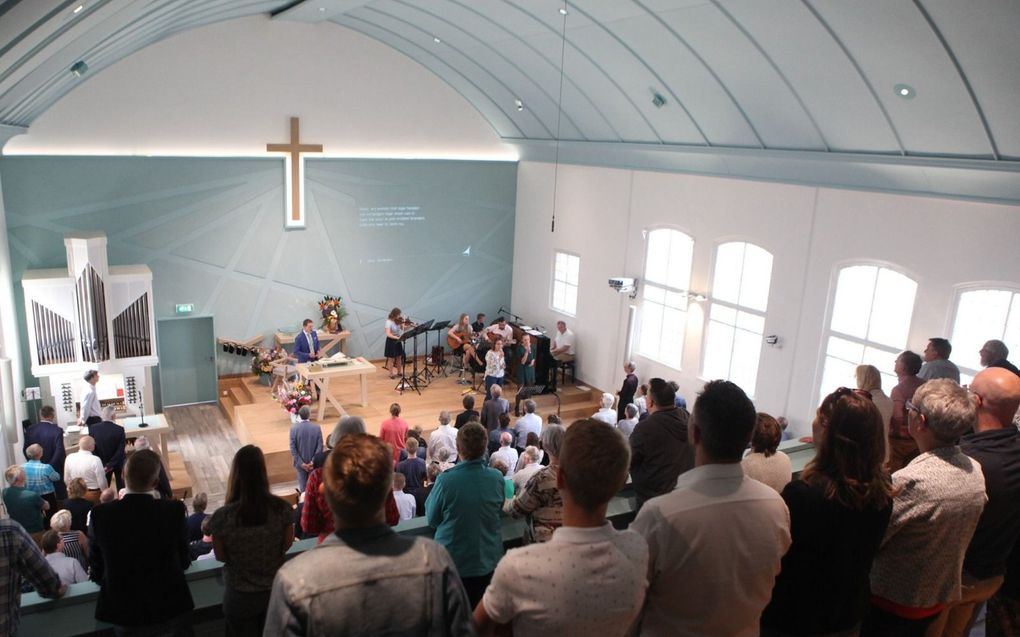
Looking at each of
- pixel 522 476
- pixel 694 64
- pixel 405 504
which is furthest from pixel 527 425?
pixel 694 64

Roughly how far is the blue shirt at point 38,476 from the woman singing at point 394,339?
22.0ft

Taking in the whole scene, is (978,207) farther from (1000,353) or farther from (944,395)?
(944,395)

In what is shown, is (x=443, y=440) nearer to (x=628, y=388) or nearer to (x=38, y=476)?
(x=628, y=388)

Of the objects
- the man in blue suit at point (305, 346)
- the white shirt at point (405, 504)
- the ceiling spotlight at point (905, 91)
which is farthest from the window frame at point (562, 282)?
the white shirt at point (405, 504)

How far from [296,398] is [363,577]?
9751 mm

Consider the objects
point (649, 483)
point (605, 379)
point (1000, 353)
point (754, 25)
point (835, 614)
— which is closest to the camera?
point (835, 614)

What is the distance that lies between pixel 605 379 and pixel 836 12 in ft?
25.7

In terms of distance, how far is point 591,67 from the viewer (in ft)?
35.1

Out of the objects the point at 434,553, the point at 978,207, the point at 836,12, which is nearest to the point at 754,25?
the point at 836,12

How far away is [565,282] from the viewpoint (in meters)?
14.5

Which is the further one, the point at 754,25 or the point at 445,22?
the point at 445,22

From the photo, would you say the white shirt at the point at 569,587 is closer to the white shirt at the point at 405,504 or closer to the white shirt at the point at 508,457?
the white shirt at the point at 405,504

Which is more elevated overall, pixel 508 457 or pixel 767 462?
pixel 767 462

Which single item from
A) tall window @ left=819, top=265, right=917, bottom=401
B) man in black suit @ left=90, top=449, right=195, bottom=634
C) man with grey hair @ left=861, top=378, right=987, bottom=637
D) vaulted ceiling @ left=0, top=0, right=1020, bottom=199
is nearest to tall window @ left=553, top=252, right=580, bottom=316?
vaulted ceiling @ left=0, top=0, right=1020, bottom=199
